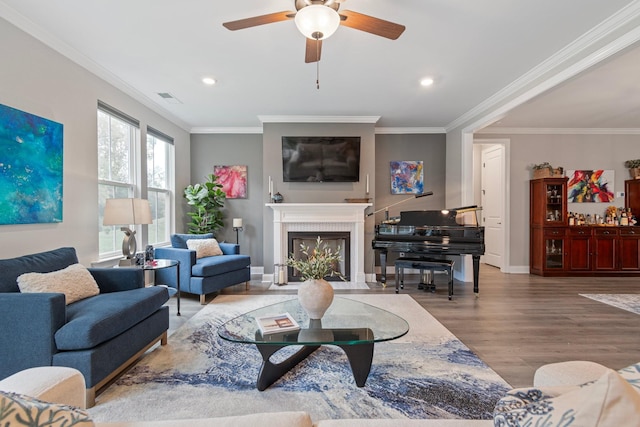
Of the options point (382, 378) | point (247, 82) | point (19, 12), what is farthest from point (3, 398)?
point (247, 82)

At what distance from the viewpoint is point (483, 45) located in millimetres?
2799

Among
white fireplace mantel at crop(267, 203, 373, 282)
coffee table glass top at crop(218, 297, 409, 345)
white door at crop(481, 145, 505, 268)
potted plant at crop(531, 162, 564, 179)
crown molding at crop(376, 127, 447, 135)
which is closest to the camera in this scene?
coffee table glass top at crop(218, 297, 409, 345)

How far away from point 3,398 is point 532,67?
4.28 m

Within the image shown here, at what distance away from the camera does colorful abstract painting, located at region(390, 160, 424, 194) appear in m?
5.61

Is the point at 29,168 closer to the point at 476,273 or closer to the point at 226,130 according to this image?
the point at 226,130

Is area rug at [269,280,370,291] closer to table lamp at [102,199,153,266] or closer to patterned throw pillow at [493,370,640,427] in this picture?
table lamp at [102,199,153,266]

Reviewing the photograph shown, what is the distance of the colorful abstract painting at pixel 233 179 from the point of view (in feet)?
18.6

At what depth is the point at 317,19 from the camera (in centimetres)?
184

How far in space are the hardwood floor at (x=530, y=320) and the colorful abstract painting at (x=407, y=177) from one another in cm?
162

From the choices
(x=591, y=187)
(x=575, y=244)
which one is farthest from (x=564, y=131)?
(x=575, y=244)

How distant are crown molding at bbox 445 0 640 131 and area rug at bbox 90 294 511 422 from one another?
105 inches

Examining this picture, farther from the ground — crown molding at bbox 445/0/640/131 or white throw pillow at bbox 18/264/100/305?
crown molding at bbox 445/0/640/131

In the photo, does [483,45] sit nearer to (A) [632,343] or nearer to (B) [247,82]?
(B) [247,82]

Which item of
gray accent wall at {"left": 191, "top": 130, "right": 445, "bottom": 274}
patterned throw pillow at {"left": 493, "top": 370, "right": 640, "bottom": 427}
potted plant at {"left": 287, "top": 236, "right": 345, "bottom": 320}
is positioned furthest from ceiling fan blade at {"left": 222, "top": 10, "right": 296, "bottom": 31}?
gray accent wall at {"left": 191, "top": 130, "right": 445, "bottom": 274}
